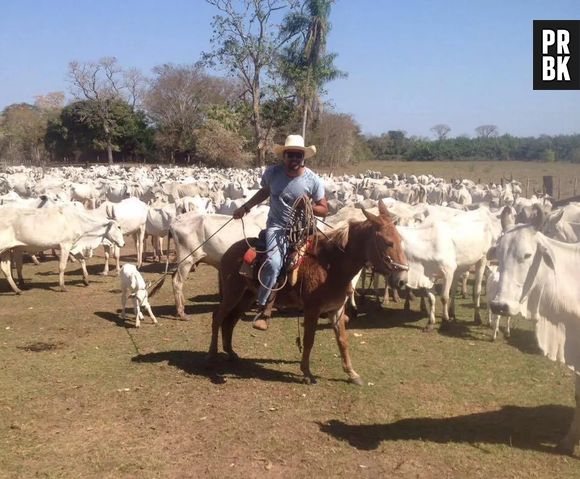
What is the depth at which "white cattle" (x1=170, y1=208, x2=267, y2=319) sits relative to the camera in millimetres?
10656

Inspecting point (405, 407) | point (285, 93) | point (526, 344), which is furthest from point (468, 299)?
point (285, 93)

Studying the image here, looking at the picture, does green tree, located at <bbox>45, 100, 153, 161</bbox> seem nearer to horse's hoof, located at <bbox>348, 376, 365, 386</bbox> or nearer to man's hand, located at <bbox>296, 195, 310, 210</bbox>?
man's hand, located at <bbox>296, 195, 310, 210</bbox>

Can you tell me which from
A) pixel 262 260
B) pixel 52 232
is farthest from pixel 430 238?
pixel 52 232

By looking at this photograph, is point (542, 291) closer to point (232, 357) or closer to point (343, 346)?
point (343, 346)

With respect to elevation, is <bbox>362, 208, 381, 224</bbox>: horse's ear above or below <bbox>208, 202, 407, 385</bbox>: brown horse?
above

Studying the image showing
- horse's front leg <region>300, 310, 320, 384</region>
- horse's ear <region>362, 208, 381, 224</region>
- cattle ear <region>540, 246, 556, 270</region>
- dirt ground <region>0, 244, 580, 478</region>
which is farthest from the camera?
horse's front leg <region>300, 310, 320, 384</region>

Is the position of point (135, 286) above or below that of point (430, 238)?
below

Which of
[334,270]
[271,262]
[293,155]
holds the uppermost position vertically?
[293,155]

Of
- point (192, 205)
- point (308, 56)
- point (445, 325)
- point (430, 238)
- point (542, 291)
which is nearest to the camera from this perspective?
point (542, 291)

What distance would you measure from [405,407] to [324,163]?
167ft

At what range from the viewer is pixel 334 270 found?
7.05 meters

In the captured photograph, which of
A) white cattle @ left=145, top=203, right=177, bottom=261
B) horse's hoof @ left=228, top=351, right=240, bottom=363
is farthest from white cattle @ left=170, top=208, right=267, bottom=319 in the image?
white cattle @ left=145, top=203, right=177, bottom=261

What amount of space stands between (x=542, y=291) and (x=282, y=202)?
10.3 feet

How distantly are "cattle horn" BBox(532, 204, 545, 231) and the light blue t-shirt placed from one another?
102 inches
